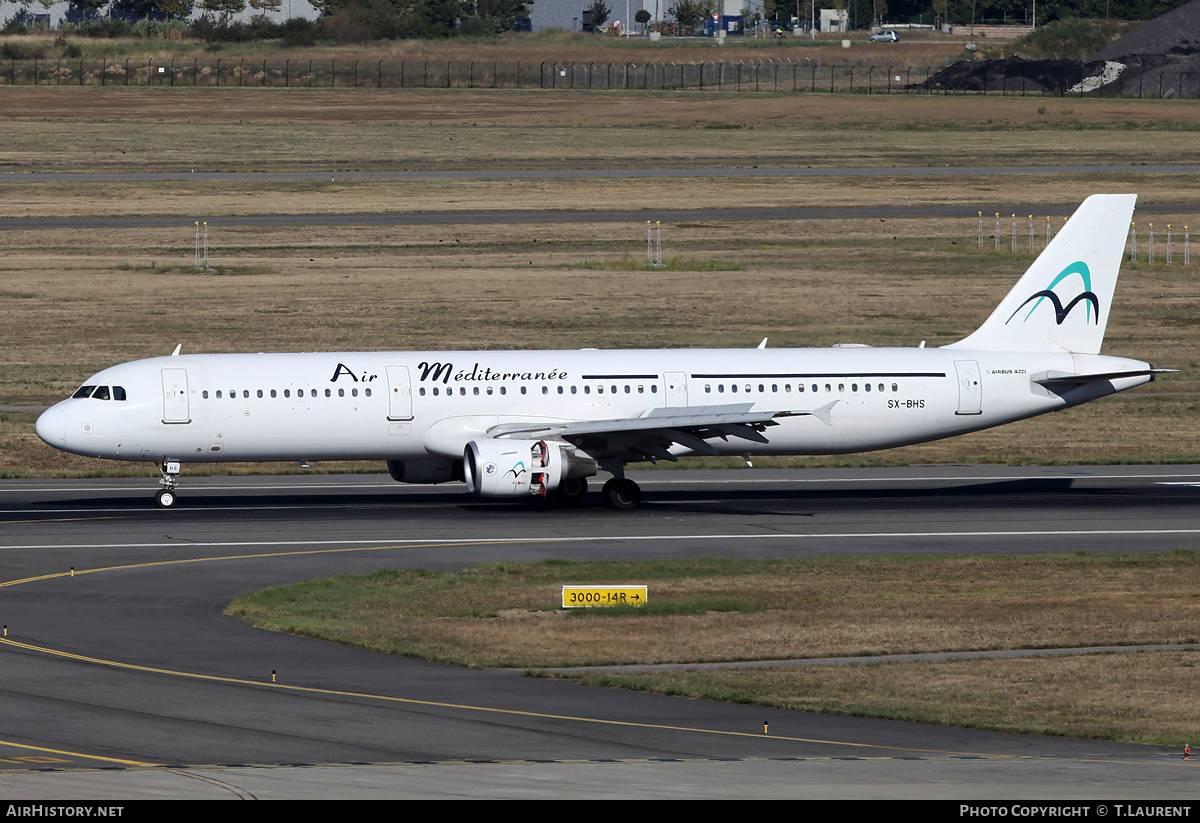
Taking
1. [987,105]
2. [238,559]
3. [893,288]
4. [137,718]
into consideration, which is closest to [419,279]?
[893,288]

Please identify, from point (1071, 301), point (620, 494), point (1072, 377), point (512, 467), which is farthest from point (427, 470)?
point (1071, 301)

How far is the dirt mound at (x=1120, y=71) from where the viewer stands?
153500 millimetres

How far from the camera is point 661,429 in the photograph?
41.5 m

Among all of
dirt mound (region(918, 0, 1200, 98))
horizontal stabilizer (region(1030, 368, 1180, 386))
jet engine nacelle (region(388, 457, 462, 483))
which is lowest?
jet engine nacelle (region(388, 457, 462, 483))

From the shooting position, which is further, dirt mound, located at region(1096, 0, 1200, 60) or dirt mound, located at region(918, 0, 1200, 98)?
dirt mound, located at region(1096, 0, 1200, 60)

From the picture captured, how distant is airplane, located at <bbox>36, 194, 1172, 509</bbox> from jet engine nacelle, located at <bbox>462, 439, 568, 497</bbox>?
5 cm

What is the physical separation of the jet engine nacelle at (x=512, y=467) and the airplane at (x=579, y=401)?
45 millimetres

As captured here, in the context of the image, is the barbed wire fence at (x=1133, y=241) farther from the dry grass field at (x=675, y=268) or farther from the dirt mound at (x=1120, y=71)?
the dirt mound at (x=1120, y=71)

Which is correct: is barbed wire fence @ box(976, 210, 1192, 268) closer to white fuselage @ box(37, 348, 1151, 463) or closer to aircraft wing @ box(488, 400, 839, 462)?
white fuselage @ box(37, 348, 1151, 463)

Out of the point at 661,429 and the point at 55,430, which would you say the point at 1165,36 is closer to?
the point at 661,429

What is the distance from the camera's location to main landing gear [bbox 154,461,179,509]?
43.1m

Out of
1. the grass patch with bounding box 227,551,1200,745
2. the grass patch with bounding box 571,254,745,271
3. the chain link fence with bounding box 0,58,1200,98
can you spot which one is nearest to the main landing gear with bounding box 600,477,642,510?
the grass patch with bounding box 227,551,1200,745

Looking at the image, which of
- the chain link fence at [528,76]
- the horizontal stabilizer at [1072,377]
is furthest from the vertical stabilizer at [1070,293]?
the chain link fence at [528,76]

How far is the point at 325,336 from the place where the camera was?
2699 inches
